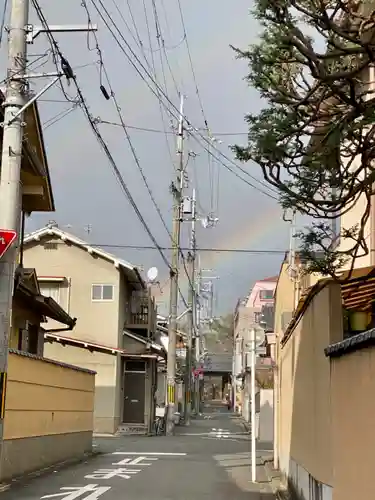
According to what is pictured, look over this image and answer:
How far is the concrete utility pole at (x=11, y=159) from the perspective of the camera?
434 inches

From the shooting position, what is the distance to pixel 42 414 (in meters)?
16.1

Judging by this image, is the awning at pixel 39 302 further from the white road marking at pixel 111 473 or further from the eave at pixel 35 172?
the white road marking at pixel 111 473

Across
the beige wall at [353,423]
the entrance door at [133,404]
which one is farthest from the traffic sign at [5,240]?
the entrance door at [133,404]

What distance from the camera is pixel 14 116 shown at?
1161 centimetres

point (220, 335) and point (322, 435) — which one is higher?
point (220, 335)

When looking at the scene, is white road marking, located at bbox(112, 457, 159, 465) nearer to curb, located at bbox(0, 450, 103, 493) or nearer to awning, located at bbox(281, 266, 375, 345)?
curb, located at bbox(0, 450, 103, 493)

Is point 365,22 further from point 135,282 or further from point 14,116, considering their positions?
point 135,282

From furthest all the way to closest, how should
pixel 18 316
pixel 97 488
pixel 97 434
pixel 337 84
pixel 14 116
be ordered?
pixel 97 434
pixel 18 316
pixel 97 488
pixel 14 116
pixel 337 84

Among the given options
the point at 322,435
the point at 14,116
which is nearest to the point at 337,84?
the point at 322,435

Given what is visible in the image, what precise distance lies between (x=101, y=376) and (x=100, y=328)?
2.16 meters

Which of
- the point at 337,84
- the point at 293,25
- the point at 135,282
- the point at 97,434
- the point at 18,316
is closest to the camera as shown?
the point at 293,25

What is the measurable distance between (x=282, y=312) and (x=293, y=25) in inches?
436

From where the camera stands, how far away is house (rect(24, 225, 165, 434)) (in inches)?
1251

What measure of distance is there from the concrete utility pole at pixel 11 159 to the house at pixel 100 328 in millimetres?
20421
